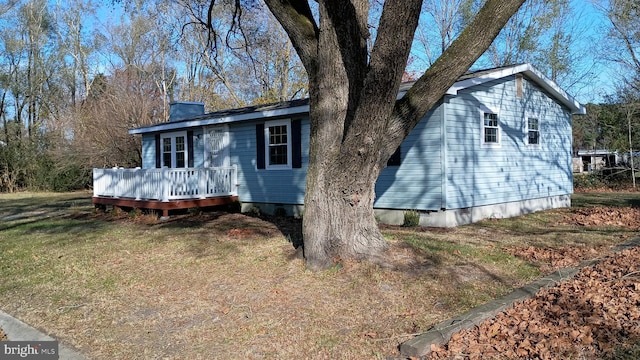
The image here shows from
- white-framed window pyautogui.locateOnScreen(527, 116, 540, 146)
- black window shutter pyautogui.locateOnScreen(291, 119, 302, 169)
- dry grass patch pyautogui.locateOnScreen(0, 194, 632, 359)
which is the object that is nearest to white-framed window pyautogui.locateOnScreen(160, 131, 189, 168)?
black window shutter pyautogui.locateOnScreen(291, 119, 302, 169)

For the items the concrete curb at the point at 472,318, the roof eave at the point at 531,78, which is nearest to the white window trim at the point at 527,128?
the roof eave at the point at 531,78

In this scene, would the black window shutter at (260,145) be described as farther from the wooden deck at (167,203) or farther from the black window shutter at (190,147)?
the black window shutter at (190,147)

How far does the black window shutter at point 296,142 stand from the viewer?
504 inches

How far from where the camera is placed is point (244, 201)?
14.5 m

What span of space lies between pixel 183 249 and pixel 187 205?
5.12 metres

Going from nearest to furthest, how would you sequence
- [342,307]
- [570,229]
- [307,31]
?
[342,307] < [307,31] < [570,229]

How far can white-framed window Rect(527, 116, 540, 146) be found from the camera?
43.7 feet

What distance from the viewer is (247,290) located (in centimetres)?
568

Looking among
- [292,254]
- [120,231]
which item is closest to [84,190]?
[120,231]

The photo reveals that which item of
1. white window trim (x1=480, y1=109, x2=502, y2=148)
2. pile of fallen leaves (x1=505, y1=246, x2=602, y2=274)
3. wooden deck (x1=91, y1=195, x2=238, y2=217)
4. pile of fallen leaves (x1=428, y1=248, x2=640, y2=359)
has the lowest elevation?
pile of fallen leaves (x1=428, y1=248, x2=640, y2=359)

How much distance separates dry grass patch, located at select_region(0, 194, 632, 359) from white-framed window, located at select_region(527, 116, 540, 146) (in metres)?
4.49

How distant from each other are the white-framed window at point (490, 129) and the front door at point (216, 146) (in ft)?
25.1

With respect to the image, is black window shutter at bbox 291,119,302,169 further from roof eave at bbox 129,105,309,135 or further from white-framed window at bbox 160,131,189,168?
white-framed window at bbox 160,131,189,168

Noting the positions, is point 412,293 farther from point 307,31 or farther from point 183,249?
point 183,249
